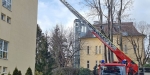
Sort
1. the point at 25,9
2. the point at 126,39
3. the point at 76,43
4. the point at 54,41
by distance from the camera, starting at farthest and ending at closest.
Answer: the point at 76,43 < the point at 54,41 < the point at 126,39 < the point at 25,9

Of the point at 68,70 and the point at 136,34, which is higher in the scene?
the point at 136,34

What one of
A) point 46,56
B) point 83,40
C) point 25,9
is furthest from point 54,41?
point 25,9

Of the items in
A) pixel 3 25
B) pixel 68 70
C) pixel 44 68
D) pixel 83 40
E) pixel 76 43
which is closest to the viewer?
pixel 3 25

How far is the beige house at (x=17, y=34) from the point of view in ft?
67.9

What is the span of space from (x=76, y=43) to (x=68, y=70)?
12321mm

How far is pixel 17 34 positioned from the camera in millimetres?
23125

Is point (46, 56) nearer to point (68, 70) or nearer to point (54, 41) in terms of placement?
point (68, 70)

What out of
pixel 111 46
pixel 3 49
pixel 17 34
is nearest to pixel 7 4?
pixel 17 34

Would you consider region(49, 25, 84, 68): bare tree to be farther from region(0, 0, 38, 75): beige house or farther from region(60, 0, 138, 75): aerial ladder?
region(60, 0, 138, 75): aerial ladder

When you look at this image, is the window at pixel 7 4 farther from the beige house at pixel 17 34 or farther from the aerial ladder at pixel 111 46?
the aerial ladder at pixel 111 46

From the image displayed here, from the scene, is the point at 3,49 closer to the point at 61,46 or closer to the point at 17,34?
the point at 17,34

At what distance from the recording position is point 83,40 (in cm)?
5481

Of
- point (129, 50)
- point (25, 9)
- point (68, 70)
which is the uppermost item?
point (25, 9)

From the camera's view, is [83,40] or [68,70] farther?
[83,40]
